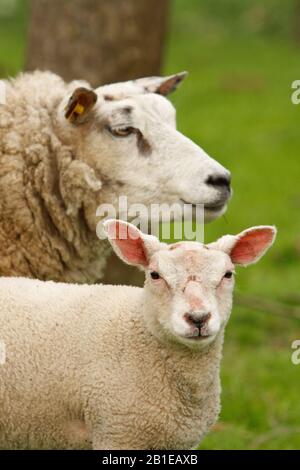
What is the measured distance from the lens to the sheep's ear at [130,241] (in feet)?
13.4

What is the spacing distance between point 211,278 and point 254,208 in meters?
7.40

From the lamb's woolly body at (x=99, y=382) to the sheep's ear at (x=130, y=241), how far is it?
0.63 ft

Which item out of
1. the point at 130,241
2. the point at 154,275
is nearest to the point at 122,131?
the point at 130,241

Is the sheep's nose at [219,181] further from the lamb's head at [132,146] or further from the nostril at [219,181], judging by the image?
the lamb's head at [132,146]

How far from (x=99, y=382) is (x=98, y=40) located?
3061 mm

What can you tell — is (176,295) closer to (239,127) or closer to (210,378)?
(210,378)

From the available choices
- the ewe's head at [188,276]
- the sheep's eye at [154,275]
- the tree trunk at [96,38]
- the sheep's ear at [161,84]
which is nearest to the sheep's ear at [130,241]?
the ewe's head at [188,276]

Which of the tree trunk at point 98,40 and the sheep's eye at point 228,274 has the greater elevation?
the tree trunk at point 98,40

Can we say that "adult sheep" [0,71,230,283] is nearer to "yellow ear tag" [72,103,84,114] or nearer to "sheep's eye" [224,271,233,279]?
"yellow ear tag" [72,103,84,114]

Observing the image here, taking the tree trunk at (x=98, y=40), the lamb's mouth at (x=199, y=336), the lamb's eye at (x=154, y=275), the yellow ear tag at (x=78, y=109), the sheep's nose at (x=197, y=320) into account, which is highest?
the tree trunk at (x=98, y=40)

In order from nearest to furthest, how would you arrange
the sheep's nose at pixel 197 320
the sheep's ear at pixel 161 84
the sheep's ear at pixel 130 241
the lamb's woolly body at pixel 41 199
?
1. the sheep's nose at pixel 197 320
2. the sheep's ear at pixel 130 241
3. the lamb's woolly body at pixel 41 199
4. the sheep's ear at pixel 161 84

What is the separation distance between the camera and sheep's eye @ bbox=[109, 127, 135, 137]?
16.6 feet

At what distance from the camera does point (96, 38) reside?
6590 mm
